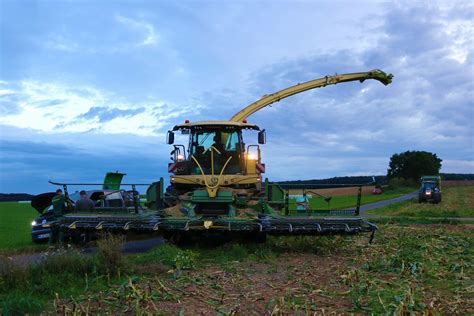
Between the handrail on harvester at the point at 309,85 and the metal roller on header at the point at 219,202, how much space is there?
230 inches

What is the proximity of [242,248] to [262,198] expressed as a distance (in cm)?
227

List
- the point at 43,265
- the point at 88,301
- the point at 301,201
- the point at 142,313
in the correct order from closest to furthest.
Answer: the point at 142,313
the point at 88,301
the point at 43,265
the point at 301,201

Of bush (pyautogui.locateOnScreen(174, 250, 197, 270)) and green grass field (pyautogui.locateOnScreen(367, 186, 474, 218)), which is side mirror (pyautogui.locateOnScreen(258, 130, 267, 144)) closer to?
bush (pyautogui.locateOnScreen(174, 250, 197, 270))

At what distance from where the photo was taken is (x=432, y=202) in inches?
1823

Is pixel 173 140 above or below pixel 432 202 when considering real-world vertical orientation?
above

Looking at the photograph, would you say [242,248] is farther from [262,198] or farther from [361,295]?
[361,295]

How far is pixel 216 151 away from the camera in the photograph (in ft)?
49.9

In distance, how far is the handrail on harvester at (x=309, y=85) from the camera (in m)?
21.4

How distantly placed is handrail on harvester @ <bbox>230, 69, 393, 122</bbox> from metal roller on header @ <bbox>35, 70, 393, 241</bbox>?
5.85 metres

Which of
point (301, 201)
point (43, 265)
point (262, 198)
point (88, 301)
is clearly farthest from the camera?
point (301, 201)

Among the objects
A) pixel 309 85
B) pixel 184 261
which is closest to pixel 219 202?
pixel 184 261

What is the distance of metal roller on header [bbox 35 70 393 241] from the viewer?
11992 mm

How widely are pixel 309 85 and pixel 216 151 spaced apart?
8696mm

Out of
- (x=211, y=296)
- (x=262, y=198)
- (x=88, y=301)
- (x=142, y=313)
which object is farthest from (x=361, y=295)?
(x=262, y=198)
